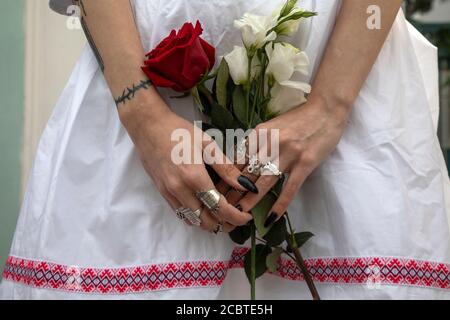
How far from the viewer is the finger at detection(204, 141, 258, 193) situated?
0.68m

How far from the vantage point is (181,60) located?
2.22 feet

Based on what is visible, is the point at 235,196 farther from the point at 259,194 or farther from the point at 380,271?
the point at 380,271

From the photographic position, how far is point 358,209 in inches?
28.1

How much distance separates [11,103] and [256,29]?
2.73ft

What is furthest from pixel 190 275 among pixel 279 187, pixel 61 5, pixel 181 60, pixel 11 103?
pixel 11 103

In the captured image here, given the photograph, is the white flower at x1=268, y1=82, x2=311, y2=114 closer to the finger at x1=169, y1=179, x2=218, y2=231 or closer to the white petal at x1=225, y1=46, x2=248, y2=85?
the white petal at x1=225, y1=46, x2=248, y2=85

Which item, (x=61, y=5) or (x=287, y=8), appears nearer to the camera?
(x=287, y=8)

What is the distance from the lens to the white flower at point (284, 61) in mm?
674

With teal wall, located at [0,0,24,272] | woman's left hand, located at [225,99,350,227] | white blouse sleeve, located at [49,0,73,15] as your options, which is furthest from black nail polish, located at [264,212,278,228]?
teal wall, located at [0,0,24,272]

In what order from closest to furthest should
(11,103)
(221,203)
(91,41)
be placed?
1. (221,203)
2. (91,41)
3. (11,103)

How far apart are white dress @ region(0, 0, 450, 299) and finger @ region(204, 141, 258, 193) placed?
9 centimetres

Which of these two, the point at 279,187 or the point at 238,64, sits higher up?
the point at 238,64

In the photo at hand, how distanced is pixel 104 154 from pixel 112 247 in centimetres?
13

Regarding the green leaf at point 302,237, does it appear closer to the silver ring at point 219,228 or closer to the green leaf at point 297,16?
the silver ring at point 219,228
